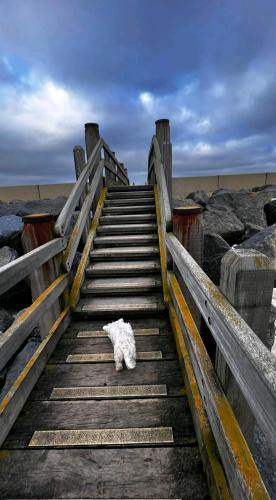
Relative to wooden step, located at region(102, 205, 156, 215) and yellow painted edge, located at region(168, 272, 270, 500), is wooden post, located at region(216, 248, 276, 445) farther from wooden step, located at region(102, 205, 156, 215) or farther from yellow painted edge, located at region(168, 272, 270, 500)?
wooden step, located at region(102, 205, 156, 215)

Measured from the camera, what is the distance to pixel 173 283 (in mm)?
2625

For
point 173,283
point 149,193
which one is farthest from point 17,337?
point 149,193

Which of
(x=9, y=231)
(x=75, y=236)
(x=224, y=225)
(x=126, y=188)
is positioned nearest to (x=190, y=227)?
(x=75, y=236)

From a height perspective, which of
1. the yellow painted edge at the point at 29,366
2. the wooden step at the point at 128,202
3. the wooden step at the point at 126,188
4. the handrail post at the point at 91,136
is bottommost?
the yellow painted edge at the point at 29,366

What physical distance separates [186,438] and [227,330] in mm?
953

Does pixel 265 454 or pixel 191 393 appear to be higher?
pixel 191 393

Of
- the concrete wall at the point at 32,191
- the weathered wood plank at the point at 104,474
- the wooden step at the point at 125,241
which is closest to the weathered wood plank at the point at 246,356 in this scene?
the weathered wood plank at the point at 104,474

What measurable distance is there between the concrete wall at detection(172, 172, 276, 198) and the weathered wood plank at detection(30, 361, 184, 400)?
16562 mm

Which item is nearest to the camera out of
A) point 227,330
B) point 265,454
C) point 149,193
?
point 227,330

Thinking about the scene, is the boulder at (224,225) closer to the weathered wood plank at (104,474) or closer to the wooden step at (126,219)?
the wooden step at (126,219)

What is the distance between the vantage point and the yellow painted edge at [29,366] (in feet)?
5.23

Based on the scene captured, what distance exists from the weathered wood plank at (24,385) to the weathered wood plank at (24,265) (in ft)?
2.30

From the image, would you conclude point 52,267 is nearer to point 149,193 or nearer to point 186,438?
point 186,438

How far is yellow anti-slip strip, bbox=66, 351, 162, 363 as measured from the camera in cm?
217
